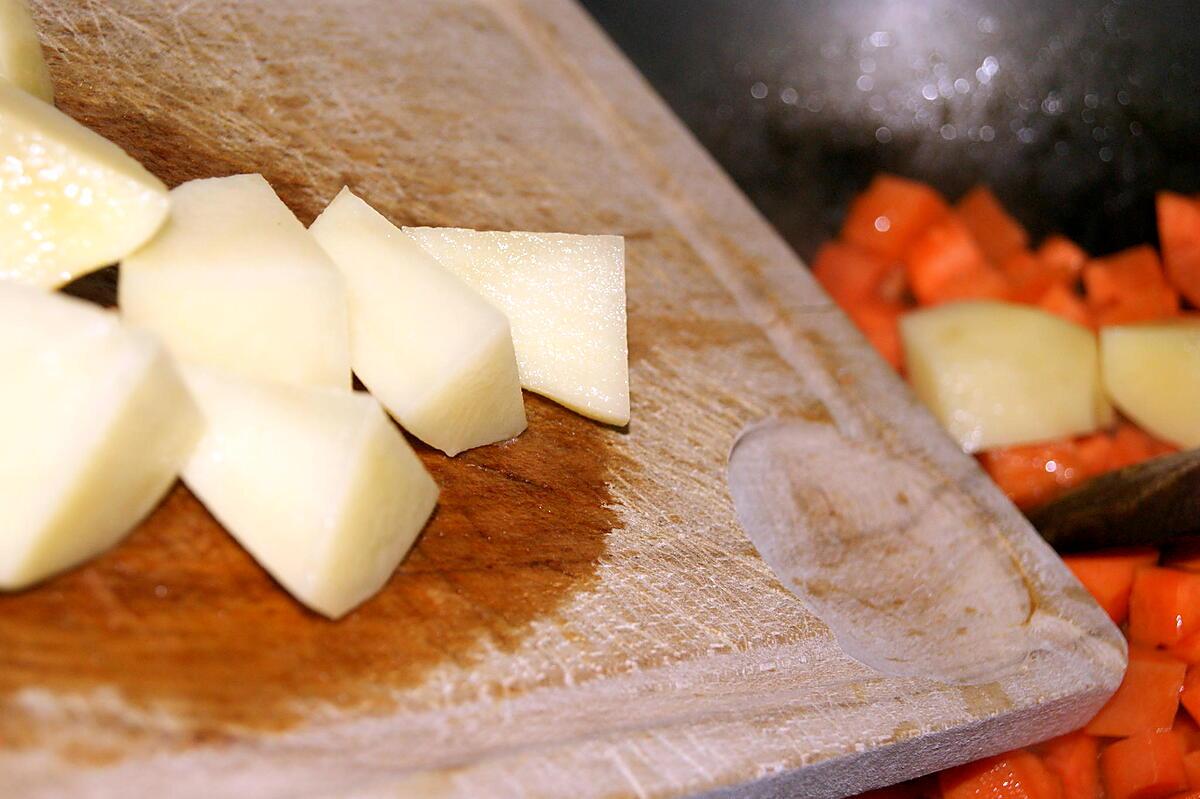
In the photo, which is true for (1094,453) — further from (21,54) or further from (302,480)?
(21,54)

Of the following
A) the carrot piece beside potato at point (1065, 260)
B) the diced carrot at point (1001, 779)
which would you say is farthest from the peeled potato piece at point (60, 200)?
the carrot piece beside potato at point (1065, 260)

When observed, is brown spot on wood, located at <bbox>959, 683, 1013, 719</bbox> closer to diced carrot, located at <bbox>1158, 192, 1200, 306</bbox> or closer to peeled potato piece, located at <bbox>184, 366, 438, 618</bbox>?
peeled potato piece, located at <bbox>184, 366, 438, 618</bbox>

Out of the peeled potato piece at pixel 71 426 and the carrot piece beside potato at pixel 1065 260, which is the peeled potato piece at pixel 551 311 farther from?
the carrot piece beside potato at pixel 1065 260

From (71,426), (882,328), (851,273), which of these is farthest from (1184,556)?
(71,426)

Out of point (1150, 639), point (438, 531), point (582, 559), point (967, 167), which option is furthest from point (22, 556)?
point (967, 167)

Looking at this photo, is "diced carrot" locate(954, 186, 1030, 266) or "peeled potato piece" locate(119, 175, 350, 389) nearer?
"peeled potato piece" locate(119, 175, 350, 389)

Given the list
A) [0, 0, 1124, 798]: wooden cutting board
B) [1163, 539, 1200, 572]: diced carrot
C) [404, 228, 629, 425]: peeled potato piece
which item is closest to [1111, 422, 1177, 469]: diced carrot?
[1163, 539, 1200, 572]: diced carrot
